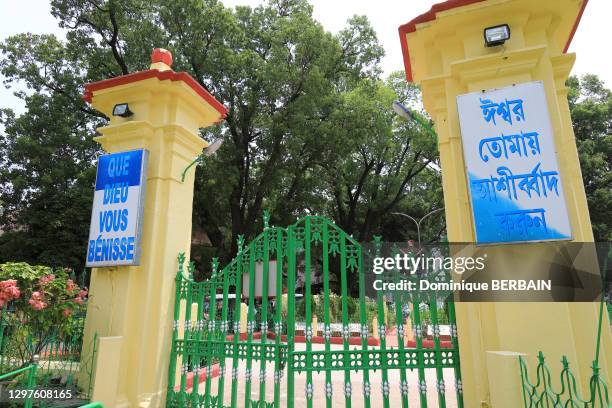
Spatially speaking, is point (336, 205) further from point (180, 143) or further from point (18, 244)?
point (180, 143)

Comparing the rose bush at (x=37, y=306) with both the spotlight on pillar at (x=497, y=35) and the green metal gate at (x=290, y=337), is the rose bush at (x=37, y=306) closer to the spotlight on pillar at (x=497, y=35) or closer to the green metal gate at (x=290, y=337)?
the green metal gate at (x=290, y=337)

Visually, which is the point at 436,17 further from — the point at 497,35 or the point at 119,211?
the point at 119,211

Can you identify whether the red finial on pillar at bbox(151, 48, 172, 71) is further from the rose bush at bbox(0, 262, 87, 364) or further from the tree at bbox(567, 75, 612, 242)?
the tree at bbox(567, 75, 612, 242)

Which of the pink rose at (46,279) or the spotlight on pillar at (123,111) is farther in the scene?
the spotlight on pillar at (123,111)

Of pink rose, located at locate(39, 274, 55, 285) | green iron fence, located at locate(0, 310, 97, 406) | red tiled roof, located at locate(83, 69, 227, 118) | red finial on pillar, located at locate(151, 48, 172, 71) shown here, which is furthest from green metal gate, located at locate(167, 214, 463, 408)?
red finial on pillar, located at locate(151, 48, 172, 71)

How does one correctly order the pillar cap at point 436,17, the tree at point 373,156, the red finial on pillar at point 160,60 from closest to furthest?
the pillar cap at point 436,17
the red finial on pillar at point 160,60
the tree at point 373,156

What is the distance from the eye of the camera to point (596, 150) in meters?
20.8

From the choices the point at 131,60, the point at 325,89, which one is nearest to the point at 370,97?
the point at 325,89

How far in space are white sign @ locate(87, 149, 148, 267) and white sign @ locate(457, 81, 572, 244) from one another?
3.80 metres

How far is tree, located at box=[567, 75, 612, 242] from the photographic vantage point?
19.1 meters

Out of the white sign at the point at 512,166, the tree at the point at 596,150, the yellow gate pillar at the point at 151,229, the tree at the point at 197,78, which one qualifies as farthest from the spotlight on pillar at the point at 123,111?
the tree at the point at 596,150

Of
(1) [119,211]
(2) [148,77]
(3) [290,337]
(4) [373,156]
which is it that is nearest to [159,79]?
(2) [148,77]

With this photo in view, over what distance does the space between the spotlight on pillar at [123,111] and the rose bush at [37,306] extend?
2113 millimetres

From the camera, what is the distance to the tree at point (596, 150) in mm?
19078
